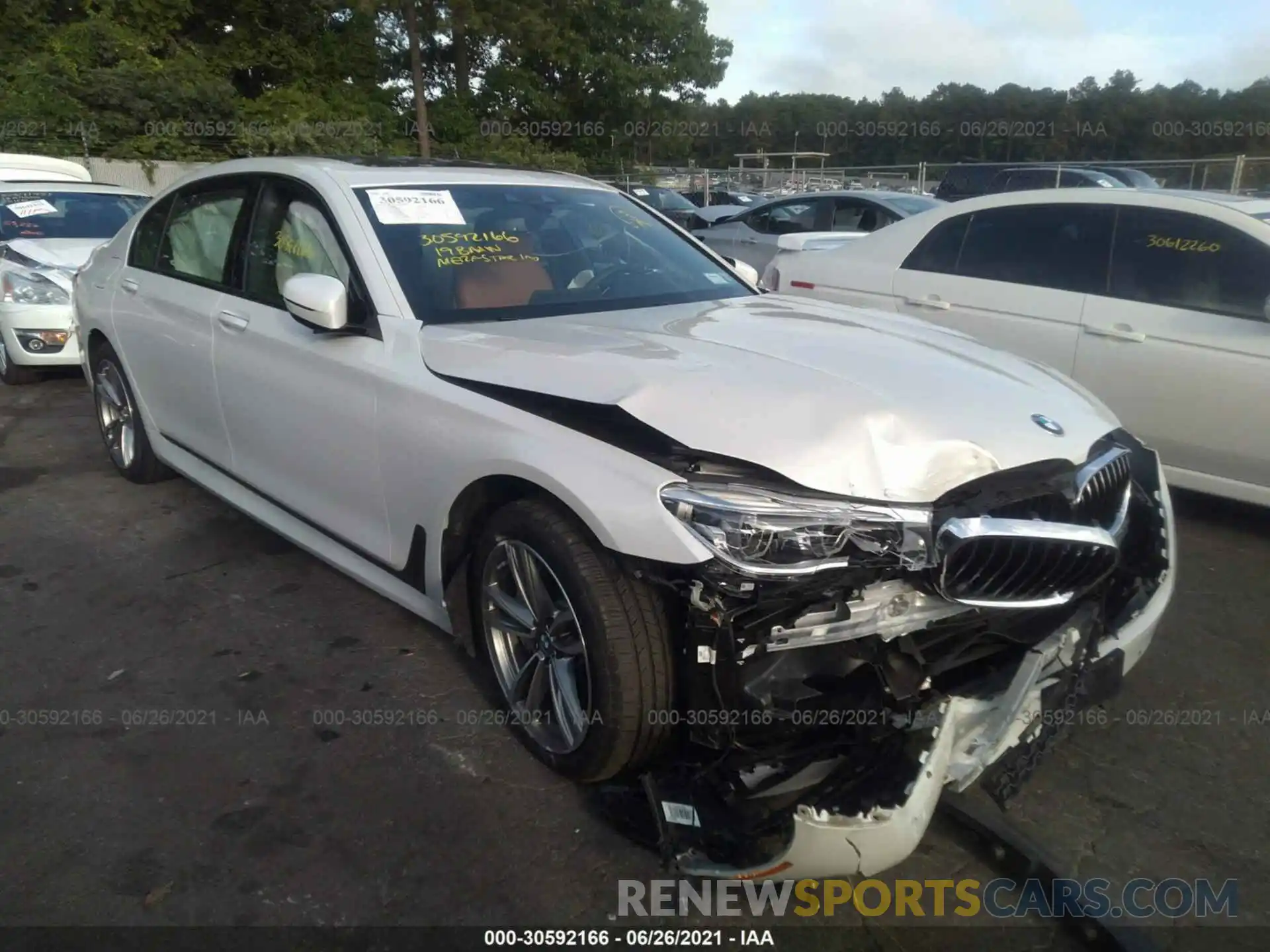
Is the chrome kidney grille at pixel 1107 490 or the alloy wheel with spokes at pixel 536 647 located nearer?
the chrome kidney grille at pixel 1107 490

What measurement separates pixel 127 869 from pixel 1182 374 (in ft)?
14.9

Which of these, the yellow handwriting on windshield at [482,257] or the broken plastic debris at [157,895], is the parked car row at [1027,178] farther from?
the broken plastic debris at [157,895]

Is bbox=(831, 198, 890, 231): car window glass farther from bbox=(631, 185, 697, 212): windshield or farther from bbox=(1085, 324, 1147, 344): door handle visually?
bbox=(631, 185, 697, 212): windshield

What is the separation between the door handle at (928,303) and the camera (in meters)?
5.54

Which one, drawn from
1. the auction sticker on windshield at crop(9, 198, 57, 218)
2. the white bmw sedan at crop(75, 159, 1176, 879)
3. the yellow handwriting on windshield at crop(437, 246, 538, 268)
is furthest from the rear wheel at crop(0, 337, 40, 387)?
the yellow handwriting on windshield at crop(437, 246, 538, 268)

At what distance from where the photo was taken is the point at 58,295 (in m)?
7.47

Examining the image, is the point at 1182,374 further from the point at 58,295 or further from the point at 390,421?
the point at 58,295

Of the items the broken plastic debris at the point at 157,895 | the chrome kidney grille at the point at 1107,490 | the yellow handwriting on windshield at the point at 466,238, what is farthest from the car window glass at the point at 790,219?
the broken plastic debris at the point at 157,895

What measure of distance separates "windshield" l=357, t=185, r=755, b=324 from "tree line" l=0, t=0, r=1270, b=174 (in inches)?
520

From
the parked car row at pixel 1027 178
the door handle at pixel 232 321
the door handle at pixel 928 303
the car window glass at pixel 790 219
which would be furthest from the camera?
the parked car row at pixel 1027 178

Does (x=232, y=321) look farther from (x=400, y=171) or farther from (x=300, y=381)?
(x=400, y=171)

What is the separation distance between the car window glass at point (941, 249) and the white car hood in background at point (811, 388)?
8.49 ft

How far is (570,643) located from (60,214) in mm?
8299

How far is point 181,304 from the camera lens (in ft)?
14.1
